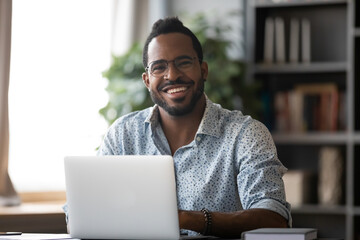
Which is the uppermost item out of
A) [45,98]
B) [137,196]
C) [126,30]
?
[126,30]

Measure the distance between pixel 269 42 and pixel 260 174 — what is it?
2.08 metres

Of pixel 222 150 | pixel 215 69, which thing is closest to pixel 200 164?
pixel 222 150

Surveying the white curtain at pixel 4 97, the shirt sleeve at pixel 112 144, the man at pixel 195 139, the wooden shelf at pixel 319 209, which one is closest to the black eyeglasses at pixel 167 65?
the man at pixel 195 139

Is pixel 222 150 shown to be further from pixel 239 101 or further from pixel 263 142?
pixel 239 101

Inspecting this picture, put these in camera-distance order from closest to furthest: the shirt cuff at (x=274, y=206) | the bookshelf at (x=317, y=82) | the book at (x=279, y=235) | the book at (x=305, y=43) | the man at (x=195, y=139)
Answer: the book at (x=279, y=235), the shirt cuff at (x=274, y=206), the man at (x=195, y=139), the bookshelf at (x=317, y=82), the book at (x=305, y=43)

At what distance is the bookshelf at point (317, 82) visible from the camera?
3865mm

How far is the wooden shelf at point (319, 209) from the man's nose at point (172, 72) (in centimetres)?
194

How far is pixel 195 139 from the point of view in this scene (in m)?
2.24

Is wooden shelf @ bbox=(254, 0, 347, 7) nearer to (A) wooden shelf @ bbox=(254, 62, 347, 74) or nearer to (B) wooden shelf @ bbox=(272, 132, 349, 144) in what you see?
(A) wooden shelf @ bbox=(254, 62, 347, 74)

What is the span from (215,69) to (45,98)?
97 centimetres

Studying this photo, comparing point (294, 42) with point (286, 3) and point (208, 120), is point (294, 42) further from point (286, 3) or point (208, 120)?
point (208, 120)

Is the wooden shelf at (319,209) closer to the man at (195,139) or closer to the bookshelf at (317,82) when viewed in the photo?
the bookshelf at (317,82)

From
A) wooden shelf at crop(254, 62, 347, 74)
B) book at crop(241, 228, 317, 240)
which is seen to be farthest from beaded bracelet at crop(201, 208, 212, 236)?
wooden shelf at crop(254, 62, 347, 74)

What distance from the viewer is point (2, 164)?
119 inches
